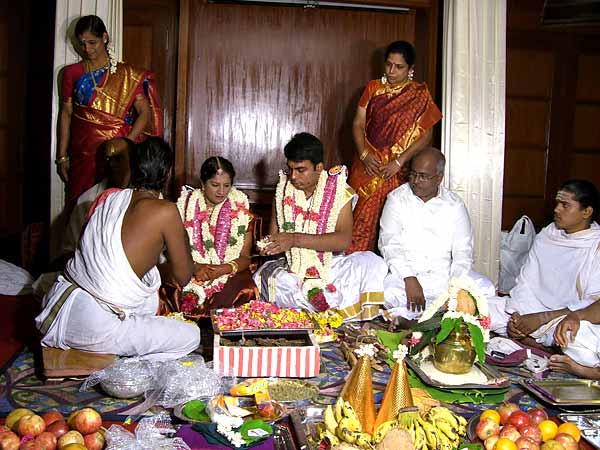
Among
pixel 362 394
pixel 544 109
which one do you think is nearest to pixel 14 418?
pixel 362 394

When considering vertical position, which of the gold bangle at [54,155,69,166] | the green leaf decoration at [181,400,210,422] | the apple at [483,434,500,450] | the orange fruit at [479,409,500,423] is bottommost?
the green leaf decoration at [181,400,210,422]

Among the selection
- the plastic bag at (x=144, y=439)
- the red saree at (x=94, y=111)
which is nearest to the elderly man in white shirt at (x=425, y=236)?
the red saree at (x=94, y=111)

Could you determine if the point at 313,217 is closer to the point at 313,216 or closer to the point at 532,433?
the point at 313,216

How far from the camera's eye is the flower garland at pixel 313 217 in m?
5.07

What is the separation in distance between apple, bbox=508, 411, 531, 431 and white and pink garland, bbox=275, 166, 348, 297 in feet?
7.42

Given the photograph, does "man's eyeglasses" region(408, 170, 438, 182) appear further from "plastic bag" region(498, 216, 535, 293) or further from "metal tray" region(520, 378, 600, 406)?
"plastic bag" region(498, 216, 535, 293)

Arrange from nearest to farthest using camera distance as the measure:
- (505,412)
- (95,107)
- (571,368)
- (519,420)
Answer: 1. (519,420)
2. (505,412)
3. (571,368)
4. (95,107)

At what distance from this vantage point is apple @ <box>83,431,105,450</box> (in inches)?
103

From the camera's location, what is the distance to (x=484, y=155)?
6188mm

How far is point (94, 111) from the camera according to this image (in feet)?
18.8

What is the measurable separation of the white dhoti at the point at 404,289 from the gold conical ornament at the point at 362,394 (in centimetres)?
222

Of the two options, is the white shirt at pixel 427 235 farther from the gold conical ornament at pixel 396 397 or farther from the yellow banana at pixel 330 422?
the yellow banana at pixel 330 422

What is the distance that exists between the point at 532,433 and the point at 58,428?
1.78 m

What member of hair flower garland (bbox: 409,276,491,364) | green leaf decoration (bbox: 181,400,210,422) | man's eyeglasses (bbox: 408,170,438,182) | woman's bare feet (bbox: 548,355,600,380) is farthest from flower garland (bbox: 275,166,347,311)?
green leaf decoration (bbox: 181,400,210,422)
